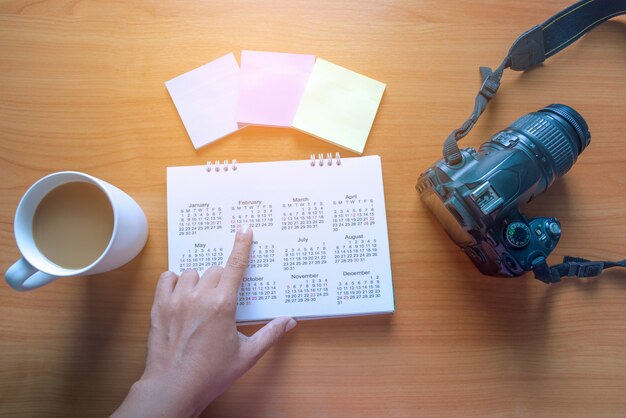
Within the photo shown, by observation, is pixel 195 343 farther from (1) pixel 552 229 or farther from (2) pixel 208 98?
(1) pixel 552 229

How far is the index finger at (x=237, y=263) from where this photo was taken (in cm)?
53

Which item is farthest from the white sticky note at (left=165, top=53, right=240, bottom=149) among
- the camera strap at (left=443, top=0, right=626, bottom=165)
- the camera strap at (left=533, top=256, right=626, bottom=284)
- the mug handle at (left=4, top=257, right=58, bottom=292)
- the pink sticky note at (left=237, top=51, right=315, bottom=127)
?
the camera strap at (left=533, top=256, right=626, bottom=284)

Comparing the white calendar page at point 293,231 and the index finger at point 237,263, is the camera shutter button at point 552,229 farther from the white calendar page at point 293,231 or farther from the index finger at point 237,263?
the index finger at point 237,263

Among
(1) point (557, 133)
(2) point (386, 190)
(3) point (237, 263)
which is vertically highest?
(1) point (557, 133)

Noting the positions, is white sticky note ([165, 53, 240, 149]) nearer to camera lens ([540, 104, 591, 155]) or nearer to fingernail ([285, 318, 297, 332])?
fingernail ([285, 318, 297, 332])

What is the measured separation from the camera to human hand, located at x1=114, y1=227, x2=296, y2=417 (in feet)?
1.58

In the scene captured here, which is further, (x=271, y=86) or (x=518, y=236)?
(x=271, y=86)

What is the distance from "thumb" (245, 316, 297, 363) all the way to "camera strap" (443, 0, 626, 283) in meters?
0.35

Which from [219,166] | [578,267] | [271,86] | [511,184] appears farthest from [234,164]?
[578,267]

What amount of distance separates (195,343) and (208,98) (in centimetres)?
35

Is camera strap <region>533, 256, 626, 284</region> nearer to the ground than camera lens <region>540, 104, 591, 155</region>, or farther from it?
nearer to the ground

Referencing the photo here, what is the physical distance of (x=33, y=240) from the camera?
495 millimetres

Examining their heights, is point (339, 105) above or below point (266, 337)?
above

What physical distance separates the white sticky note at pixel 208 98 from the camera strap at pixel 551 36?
14.1 inches
